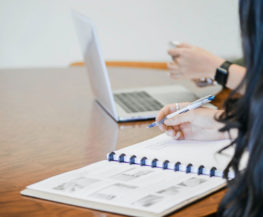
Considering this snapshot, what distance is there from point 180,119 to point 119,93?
0.54 meters

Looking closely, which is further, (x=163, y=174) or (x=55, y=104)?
Result: (x=55, y=104)

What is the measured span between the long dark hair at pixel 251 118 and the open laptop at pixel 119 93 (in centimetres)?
67

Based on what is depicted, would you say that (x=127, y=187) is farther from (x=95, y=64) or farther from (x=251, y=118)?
(x=95, y=64)

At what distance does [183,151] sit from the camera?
1034mm

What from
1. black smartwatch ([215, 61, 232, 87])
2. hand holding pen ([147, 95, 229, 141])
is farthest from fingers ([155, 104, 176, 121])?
black smartwatch ([215, 61, 232, 87])

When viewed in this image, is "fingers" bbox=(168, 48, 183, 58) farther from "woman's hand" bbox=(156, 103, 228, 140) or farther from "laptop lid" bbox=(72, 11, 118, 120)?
"woman's hand" bbox=(156, 103, 228, 140)

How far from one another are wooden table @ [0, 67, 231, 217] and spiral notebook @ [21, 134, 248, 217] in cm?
2

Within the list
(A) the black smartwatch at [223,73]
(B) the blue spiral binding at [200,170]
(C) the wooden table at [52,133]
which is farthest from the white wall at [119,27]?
(B) the blue spiral binding at [200,170]

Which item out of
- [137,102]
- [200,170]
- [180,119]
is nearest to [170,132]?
[180,119]

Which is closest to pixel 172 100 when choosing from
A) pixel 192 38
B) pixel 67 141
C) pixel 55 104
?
pixel 55 104

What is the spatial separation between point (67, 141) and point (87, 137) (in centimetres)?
6

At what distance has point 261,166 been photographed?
646mm

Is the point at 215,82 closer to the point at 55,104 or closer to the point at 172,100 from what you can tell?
the point at 172,100

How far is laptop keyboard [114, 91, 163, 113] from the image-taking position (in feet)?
4.73
